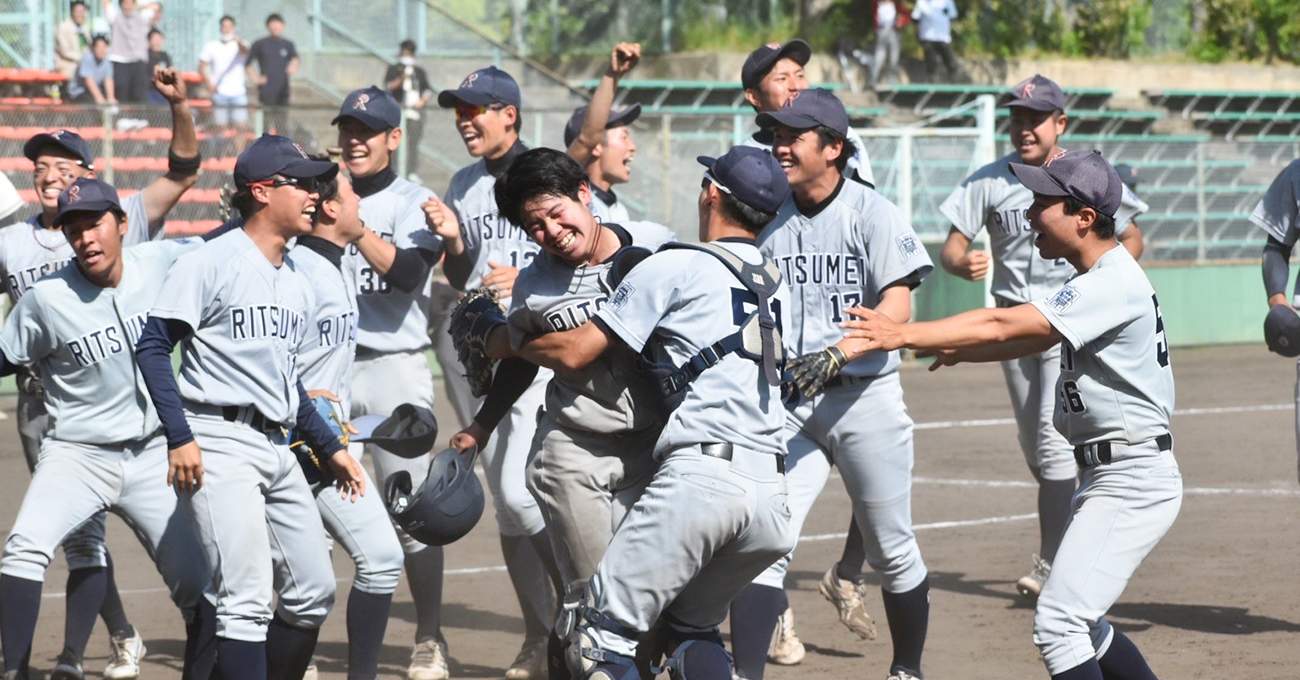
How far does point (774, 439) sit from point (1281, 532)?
219 inches

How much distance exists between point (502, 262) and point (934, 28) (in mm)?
23047

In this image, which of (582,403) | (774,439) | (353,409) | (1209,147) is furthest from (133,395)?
(1209,147)

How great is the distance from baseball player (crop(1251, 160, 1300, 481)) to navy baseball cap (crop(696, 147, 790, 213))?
354cm

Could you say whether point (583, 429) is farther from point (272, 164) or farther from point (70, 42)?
point (70, 42)

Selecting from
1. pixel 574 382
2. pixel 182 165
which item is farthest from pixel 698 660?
pixel 182 165

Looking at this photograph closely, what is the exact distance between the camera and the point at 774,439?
4.95 metres

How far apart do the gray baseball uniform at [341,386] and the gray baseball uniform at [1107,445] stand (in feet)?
7.85

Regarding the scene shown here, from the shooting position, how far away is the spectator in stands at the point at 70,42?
67.2 ft

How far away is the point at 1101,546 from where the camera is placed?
5199 millimetres

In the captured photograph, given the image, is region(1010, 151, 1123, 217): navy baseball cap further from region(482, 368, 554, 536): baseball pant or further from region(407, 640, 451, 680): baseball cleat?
region(407, 640, 451, 680): baseball cleat

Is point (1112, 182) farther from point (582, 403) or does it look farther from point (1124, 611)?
point (1124, 611)

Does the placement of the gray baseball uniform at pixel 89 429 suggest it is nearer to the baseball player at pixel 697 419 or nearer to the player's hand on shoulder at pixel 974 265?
the baseball player at pixel 697 419

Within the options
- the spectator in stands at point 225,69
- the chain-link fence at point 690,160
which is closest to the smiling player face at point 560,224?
the chain-link fence at point 690,160

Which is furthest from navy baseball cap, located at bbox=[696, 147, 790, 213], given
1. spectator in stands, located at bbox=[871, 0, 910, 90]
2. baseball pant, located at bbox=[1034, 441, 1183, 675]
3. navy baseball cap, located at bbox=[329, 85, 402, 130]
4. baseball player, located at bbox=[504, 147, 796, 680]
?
spectator in stands, located at bbox=[871, 0, 910, 90]
